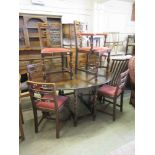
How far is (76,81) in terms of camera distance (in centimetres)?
283

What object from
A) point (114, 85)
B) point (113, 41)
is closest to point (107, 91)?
point (114, 85)

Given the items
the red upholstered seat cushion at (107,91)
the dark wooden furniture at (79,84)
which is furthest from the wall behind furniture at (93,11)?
the red upholstered seat cushion at (107,91)

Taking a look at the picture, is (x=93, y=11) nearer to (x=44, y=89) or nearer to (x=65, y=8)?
(x=65, y=8)

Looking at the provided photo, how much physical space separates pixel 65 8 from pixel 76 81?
3.31 meters

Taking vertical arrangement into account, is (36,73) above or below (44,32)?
below

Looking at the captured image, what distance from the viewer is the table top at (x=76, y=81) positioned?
259cm

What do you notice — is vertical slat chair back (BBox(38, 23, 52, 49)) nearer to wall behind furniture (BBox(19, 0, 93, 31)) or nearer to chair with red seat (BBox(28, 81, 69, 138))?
chair with red seat (BBox(28, 81, 69, 138))

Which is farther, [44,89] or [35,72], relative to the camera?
[35,72]

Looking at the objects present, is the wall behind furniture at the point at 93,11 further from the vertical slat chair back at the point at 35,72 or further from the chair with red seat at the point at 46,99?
the chair with red seat at the point at 46,99

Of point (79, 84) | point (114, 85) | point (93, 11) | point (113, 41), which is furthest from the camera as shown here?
point (113, 41)

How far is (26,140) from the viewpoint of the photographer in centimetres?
245
